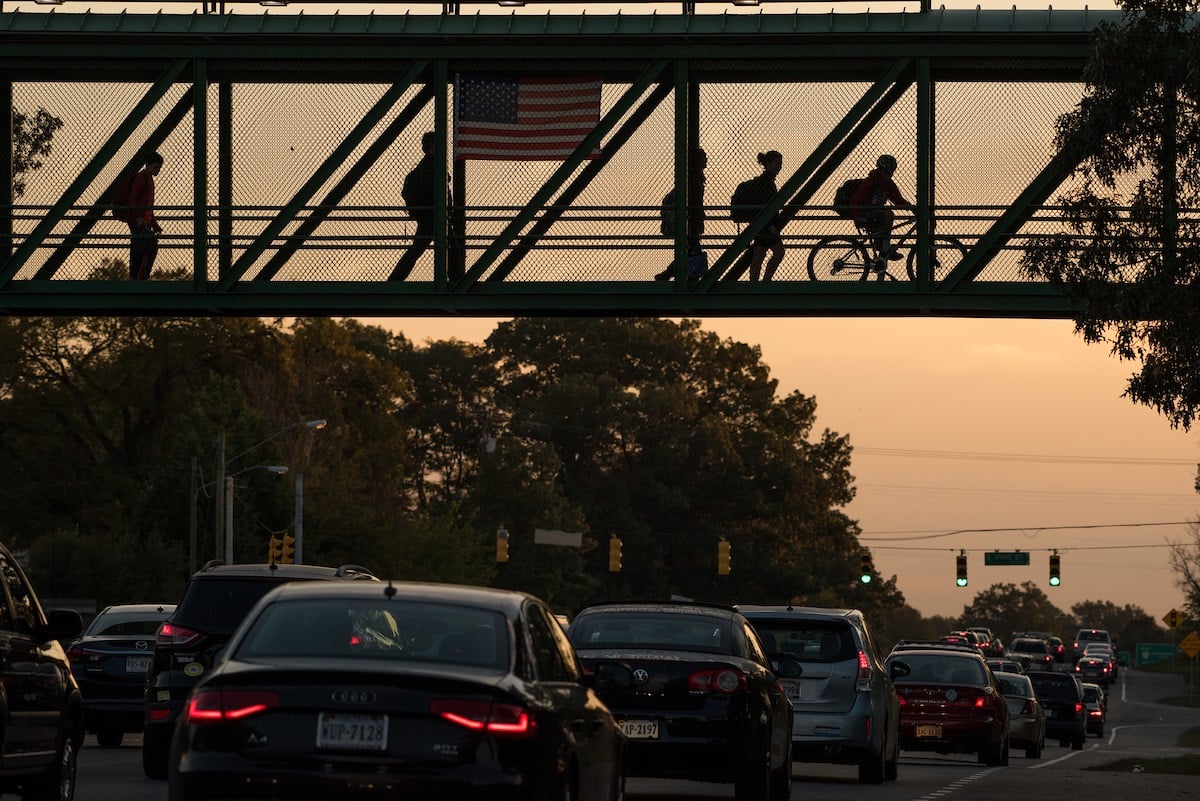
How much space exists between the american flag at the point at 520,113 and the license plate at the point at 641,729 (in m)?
9.28

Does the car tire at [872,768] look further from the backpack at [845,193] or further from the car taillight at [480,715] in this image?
the car taillight at [480,715]

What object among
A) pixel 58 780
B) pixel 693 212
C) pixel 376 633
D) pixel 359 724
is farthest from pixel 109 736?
pixel 359 724

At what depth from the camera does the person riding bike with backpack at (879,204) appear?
2467cm

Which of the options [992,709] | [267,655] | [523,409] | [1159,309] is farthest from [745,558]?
[267,655]

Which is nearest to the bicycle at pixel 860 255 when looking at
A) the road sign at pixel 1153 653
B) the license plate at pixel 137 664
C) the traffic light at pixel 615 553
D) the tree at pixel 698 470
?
the license plate at pixel 137 664

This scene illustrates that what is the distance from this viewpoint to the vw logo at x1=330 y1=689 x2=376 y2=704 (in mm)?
10086

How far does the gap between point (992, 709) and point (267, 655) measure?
19334 mm

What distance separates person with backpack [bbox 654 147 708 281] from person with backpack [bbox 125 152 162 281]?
5460 mm

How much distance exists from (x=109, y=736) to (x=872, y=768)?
909cm

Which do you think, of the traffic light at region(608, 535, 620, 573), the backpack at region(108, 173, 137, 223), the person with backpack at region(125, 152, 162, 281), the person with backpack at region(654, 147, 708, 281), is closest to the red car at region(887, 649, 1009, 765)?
the person with backpack at region(654, 147, 708, 281)

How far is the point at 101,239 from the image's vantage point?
25.4 meters

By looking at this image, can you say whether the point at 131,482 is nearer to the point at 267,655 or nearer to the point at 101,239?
the point at 101,239

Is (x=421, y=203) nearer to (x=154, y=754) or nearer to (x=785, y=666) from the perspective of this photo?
(x=785, y=666)

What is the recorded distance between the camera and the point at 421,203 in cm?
2531
